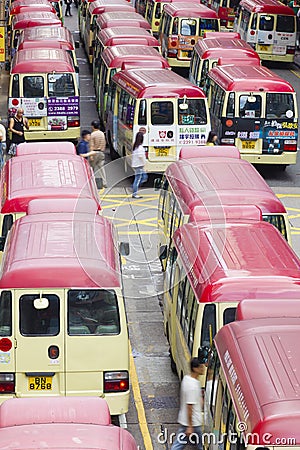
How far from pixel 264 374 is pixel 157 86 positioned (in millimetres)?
14062

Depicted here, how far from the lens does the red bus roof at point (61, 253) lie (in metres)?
11.0

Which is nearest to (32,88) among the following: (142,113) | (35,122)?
(35,122)

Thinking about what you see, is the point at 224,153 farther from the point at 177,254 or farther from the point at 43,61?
the point at 43,61

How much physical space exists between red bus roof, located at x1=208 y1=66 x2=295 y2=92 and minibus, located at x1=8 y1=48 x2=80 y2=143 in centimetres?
330

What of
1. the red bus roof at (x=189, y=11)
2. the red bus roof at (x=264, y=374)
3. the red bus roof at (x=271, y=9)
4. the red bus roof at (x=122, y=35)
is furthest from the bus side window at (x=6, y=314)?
the red bus roof at (x=271, y=9)

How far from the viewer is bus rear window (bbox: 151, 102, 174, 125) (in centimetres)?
2177

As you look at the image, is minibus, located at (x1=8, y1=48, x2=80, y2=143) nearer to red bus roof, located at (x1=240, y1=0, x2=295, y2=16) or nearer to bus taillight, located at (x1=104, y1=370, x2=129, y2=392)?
red bus roof, located at (x1=240, y1=0, x2=295, y2=16)

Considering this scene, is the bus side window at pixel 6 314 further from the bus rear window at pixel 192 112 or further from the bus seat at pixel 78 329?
the bus rear window at pixel 192 112

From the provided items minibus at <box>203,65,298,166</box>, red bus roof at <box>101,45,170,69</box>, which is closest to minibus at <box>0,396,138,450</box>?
minibus at <box>203,65,298,166</box>

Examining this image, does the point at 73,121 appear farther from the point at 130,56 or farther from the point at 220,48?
the point at 220,48

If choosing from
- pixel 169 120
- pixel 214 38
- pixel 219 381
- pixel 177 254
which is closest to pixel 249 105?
pixel 169 120

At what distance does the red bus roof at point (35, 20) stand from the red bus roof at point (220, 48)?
521cm

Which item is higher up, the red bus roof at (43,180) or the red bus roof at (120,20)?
the red bus roof at (43,180)

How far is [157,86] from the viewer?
71.9 ft
